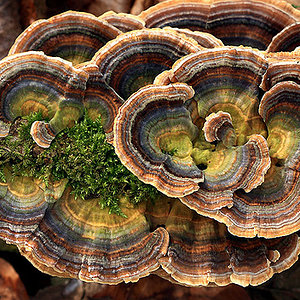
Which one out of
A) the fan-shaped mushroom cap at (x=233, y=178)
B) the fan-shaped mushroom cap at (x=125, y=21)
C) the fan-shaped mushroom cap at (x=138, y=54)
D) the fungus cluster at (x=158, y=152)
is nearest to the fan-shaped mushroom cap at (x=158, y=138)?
the fungus cluster at (x=158, y=152)

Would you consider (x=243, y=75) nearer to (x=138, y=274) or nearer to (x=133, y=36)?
(x=133, y=36)

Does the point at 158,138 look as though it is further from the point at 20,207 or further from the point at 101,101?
the point at 20,207

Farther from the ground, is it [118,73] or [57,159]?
[118,73]

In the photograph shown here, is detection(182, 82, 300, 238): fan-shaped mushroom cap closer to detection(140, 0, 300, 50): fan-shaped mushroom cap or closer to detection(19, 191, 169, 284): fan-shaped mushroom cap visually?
detection(19, 191, 169, 284): fan-shaped mushroom cap

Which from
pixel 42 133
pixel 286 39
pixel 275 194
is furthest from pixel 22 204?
pixel 286 39

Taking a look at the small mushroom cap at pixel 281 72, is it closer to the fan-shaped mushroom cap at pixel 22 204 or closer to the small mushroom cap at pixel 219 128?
the small mushroom cap at pixel 219 128

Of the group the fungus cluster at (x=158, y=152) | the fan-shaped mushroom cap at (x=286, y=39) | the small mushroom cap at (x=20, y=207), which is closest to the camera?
the fungus cluster at (x=158, y=152)

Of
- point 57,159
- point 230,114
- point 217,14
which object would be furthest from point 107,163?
point 217,14
